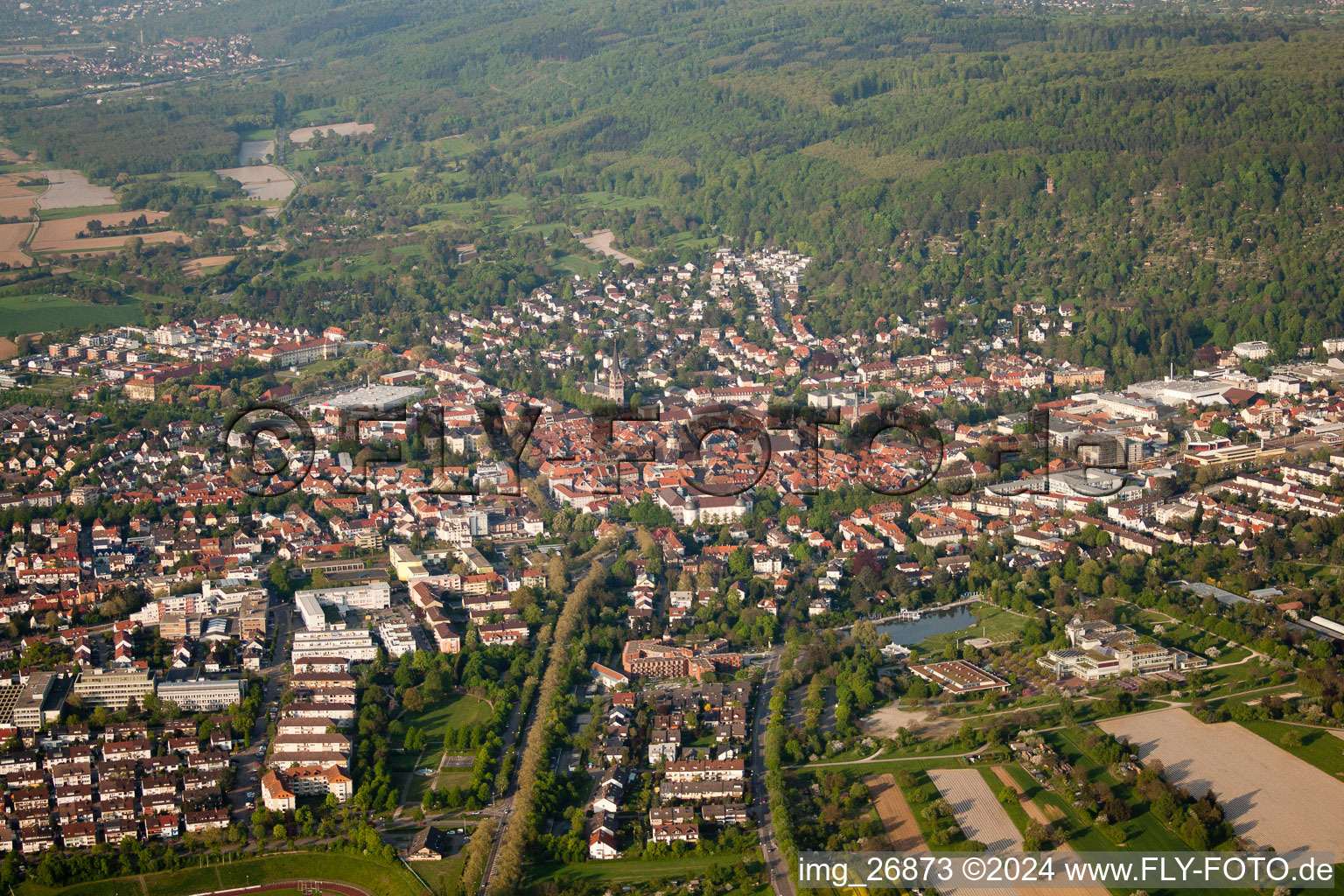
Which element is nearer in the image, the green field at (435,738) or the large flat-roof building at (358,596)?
the green field at (435,738)

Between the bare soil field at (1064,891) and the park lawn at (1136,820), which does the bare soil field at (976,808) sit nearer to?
the bare soil field at (1064,891)

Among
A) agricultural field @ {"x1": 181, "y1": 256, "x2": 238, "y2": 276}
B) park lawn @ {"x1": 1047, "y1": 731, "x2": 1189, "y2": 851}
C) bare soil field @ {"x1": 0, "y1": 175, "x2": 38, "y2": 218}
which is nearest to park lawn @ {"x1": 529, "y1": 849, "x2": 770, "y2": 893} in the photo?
park lawn @ {"x1": 1047, "y1": 731, "x2": 1189, "y2": 851}

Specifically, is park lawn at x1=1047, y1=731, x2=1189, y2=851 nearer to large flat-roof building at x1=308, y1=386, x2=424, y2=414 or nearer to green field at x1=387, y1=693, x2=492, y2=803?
Result: green field at x1=387, y1=693, x2=492, y2=803

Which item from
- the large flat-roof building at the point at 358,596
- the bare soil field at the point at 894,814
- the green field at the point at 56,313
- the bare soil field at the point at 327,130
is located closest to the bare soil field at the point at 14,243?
the green field at the point at 56,313

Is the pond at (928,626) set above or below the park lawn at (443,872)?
below

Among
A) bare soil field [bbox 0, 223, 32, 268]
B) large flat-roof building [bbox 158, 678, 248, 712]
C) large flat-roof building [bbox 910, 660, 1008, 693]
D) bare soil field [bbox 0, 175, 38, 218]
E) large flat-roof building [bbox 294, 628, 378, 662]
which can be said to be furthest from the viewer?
bare soil field [bbox 0, 175, 38, 218]
